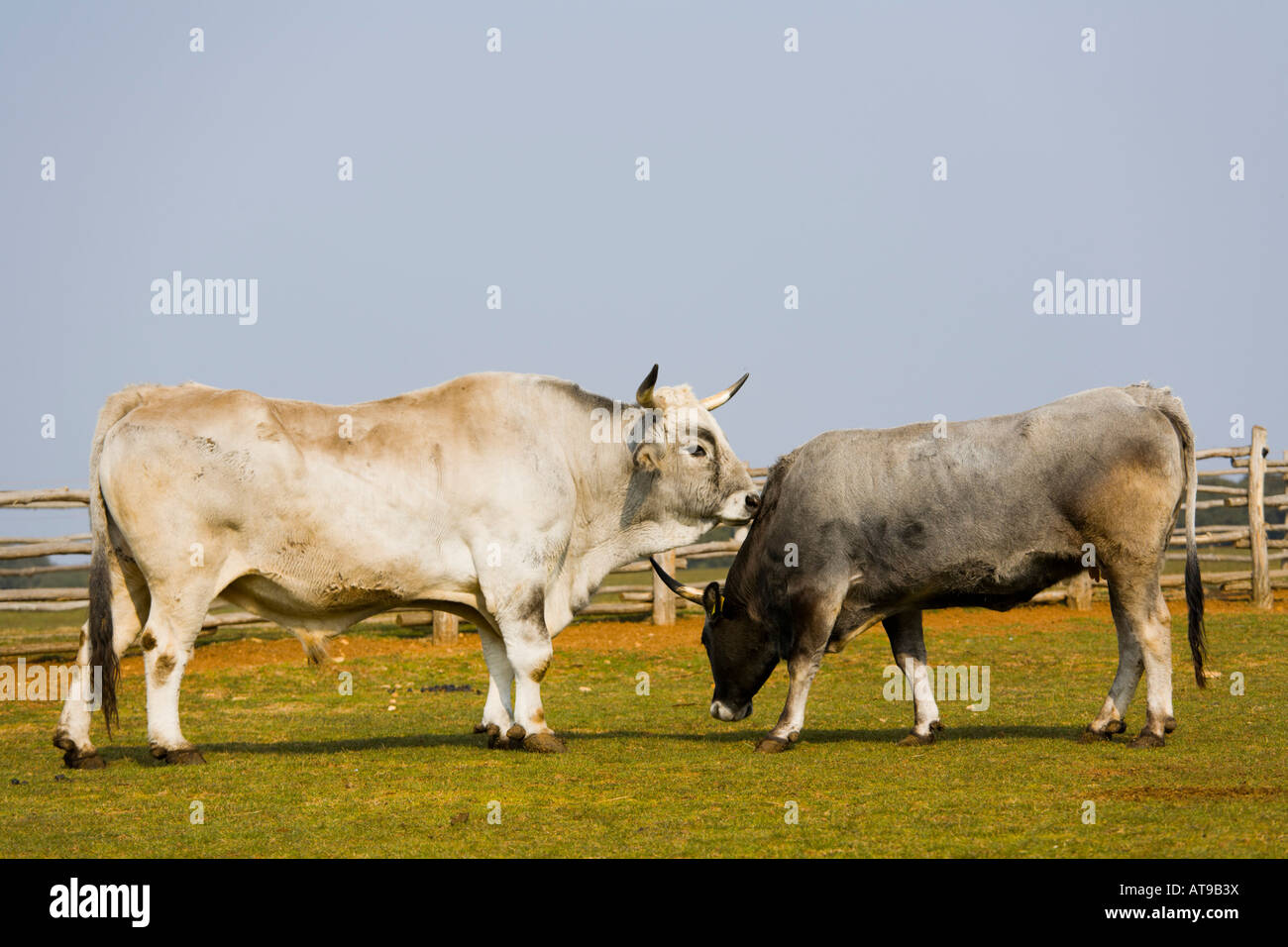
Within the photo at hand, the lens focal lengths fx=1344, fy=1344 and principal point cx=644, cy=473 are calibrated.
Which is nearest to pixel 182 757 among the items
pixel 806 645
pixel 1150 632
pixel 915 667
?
pixel 806 645

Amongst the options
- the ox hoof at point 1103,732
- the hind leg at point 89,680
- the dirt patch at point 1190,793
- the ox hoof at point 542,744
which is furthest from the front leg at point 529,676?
the dirt patch at point 1190,793

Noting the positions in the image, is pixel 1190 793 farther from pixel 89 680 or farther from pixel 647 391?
pixel 89 680

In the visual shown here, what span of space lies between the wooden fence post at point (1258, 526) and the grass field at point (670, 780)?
728 cm

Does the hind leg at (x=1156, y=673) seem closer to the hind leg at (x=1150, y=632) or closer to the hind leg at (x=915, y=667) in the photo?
the hind leg at (x=1150, y=632)

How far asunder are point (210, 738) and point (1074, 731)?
249 inches

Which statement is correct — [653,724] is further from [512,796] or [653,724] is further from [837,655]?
[837,655]

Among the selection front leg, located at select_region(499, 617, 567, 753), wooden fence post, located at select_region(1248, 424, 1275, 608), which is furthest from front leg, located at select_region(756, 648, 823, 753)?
wooden fence post, located at select_region(1248, 424, 1275, 608)

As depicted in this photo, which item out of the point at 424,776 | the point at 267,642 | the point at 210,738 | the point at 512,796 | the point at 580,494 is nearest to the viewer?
the point at 512,796

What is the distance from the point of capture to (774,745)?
861 cm

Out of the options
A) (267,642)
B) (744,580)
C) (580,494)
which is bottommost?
(267,642)

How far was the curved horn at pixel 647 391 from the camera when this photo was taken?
889 cm

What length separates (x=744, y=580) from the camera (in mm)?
9586

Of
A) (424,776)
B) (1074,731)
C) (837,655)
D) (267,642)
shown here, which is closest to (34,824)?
(424,776)

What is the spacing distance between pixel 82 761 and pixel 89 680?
576 mm
